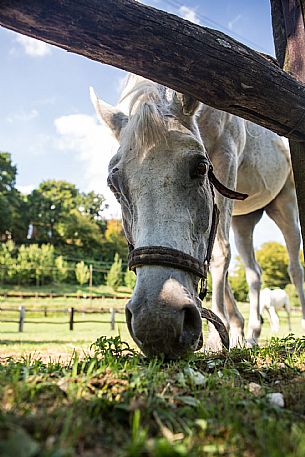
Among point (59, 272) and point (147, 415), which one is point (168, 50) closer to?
point (147, 415)

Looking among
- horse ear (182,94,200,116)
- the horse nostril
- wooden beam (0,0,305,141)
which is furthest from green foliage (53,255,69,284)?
the horse nostril

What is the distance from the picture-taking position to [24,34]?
2041 mm

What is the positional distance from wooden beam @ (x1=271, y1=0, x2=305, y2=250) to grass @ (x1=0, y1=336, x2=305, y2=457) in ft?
5.99

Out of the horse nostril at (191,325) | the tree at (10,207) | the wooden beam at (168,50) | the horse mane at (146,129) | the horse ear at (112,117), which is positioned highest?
the tree at (10,207)

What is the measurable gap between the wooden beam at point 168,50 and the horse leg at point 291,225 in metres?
4.54

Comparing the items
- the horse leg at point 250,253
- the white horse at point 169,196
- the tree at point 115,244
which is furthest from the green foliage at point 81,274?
the white horse at point 169,196

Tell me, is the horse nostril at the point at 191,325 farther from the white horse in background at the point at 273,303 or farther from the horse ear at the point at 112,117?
the white horse in background at the point at 273,303

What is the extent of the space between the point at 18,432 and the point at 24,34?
1998 millimetres

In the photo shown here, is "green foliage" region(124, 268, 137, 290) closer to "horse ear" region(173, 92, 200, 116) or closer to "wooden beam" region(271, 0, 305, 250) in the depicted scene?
"wooden beam" region(271, 0, 305, 250)

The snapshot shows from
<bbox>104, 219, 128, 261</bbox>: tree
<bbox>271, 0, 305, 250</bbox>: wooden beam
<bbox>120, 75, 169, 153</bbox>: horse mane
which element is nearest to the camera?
<bbox>120, 75, 169, 153</bbox>: horse mane

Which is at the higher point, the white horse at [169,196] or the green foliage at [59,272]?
the green foliage at [59,272]

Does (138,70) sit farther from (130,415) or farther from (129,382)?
(130,415)

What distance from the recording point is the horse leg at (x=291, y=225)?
704cm

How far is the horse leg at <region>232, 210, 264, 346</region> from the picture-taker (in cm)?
637
